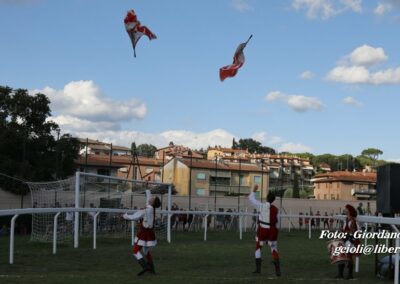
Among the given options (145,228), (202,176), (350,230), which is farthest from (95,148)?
(350,230)

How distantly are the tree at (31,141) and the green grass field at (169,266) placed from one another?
17.4 meters

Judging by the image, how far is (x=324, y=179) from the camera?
105812 mm

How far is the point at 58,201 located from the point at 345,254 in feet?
65.9

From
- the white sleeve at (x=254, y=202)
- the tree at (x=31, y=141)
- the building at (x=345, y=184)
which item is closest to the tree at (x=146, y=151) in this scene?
the tree at (x=31, y=141)

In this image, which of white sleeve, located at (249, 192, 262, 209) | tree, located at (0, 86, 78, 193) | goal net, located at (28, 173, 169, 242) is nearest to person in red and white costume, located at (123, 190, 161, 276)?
white sleeve, located at (249, 192, 262, 209)

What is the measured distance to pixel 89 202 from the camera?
30750 millimetres

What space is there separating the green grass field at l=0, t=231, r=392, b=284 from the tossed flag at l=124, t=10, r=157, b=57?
6.19 meters

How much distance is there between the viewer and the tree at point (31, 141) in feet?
122

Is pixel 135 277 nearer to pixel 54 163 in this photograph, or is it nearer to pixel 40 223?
pixel 40 223

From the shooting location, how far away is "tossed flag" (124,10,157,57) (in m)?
18.4

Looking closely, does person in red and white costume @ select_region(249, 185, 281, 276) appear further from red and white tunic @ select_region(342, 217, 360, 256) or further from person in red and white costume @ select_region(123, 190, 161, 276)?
person in red and white costume @ select_region(123, 190, 161, 276)

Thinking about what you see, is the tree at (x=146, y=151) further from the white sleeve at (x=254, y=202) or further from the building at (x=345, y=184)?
the white sleeve at (x=254, y=202)

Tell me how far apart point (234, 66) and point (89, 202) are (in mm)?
15312

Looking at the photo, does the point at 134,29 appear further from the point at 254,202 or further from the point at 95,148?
the point at 95,148
